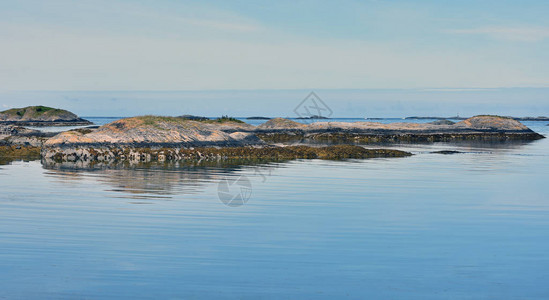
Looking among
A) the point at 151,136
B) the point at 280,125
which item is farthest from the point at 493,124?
the point at 151,136

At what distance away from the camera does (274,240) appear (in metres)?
11.8

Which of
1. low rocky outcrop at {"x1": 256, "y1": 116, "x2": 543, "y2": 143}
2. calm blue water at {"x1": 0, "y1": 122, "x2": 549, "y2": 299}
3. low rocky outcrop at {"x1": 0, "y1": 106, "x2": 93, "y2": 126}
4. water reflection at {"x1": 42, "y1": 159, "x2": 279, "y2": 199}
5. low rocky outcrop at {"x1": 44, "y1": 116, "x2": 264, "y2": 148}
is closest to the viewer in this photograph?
calm blue water at {"x1": 0, "y1": 122, "x2": 549, "y2": 299}

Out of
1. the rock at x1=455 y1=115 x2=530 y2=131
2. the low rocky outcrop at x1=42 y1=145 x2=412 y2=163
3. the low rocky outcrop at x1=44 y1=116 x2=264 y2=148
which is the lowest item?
the low rocky outcrop at x1=42 y1=145 x2=412 y2=163

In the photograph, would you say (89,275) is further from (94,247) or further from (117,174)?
(117,174)

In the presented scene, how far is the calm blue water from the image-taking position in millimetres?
8555

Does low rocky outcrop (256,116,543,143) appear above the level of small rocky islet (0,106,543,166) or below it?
above

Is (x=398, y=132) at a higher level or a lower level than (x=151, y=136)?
higher

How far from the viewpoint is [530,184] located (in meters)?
23.3

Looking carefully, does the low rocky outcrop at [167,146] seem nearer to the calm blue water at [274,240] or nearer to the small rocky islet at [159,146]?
the small rocky islet at [159,146]

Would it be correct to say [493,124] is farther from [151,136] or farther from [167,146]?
[167,146]

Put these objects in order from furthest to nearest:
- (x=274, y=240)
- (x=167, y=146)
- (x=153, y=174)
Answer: (x=167, y=146)
(x=153, y=174)
(x=274, y=240)

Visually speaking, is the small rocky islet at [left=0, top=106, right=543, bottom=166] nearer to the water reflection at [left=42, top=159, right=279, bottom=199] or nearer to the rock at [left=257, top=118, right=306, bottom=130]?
the water reflection at [left=42, top=159, right=279, bottom=199]

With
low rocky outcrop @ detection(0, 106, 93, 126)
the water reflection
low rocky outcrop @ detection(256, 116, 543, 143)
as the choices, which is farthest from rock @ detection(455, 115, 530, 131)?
low rocky outcrop @ detection(0, 106, 93, 126)

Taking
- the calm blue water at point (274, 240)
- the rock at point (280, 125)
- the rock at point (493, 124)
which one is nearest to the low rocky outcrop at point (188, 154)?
the calm blue water at point (274, 240)
